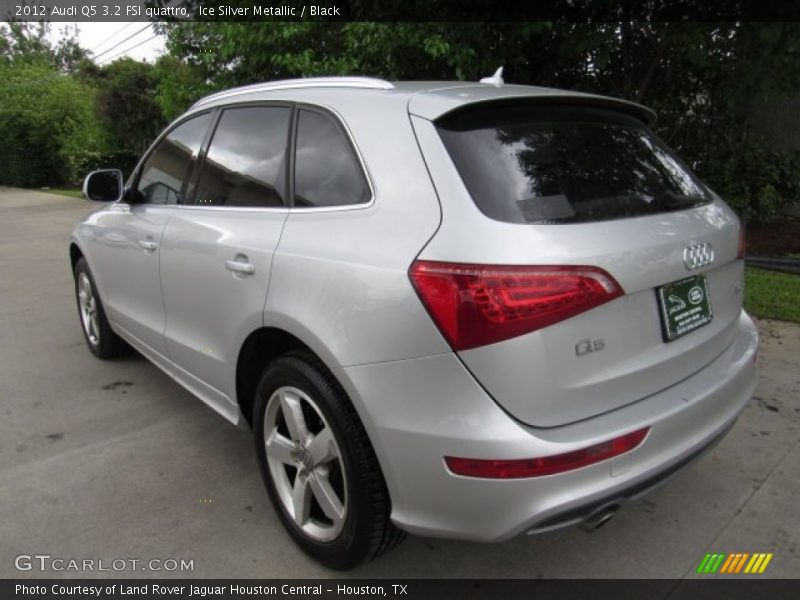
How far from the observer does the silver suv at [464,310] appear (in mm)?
1788

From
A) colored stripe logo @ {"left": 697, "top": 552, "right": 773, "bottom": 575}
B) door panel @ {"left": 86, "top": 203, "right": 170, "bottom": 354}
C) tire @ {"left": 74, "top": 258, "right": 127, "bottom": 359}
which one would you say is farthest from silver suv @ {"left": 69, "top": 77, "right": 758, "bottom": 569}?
tire @ {"left": 74, "top": 258, "right": 127, "bottom": 359}

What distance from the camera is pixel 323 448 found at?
2.22m

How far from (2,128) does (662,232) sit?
29.0 meters

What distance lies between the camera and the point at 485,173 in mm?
1964

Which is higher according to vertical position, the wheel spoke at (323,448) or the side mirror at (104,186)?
the side mirror at (104,186)

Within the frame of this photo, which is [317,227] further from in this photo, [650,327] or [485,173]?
[650,327]

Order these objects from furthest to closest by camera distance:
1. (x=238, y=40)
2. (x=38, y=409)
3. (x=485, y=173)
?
(x=238, y=40)
(x=38, y=409)
(x=485, y=173)

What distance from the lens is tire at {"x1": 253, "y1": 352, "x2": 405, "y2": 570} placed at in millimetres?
2053

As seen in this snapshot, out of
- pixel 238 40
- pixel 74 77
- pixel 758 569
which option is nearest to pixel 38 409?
pixel 758 569

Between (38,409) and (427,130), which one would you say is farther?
(38,409)

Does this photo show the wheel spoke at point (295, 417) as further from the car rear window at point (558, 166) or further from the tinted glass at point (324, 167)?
the car rear window at point (558, 166)

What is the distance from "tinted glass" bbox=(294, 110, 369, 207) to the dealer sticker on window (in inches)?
40.9

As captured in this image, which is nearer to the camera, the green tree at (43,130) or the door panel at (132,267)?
the door panel at (132,267)

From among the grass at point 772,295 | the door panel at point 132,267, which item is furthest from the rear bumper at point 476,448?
the grass at point 772,295
